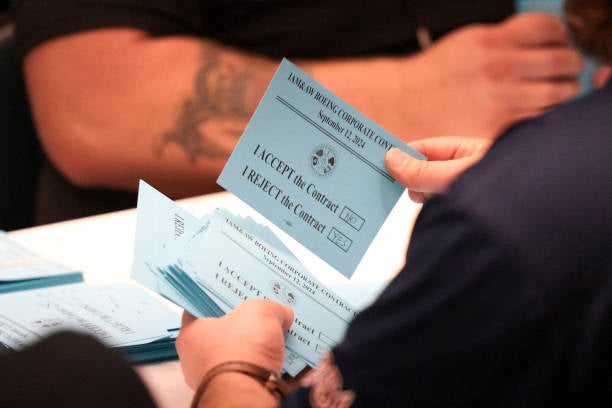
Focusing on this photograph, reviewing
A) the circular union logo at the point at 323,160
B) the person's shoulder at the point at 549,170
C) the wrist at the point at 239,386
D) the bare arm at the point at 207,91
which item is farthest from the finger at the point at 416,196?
the bare arm at the point at 207,91

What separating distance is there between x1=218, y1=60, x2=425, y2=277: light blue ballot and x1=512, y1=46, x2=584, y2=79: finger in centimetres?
82

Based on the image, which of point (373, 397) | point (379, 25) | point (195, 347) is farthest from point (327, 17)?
point (373, 397)

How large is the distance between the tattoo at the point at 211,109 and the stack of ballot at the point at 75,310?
0.59 meters

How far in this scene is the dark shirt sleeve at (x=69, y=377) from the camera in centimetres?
39

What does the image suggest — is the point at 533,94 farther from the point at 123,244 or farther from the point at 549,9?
the point at 123,244

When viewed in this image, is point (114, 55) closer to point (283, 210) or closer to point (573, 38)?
point (283, 210)

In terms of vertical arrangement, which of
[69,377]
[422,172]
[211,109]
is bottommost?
[211,109]

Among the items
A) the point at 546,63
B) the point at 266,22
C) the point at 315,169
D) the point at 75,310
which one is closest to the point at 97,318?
the point at 75,310

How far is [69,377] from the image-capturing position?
1.34 feet

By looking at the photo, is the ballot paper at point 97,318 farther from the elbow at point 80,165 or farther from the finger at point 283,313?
the elbow at point 80,165

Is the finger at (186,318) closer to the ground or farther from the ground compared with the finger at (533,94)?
closer to the ground

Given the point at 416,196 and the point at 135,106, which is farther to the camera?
the point at 135,106

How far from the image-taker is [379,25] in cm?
152

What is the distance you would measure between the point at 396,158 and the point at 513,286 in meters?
0.36
